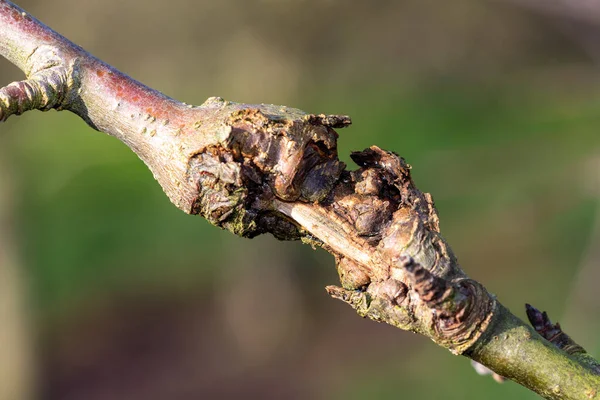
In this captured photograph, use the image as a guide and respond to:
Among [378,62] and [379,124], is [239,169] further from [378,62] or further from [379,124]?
[378,62]

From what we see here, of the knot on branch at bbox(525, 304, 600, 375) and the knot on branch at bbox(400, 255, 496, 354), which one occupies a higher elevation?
the knot on branch at bbox(525, 304, 600, 375)

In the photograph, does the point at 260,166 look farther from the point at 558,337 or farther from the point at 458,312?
the point at 558,337

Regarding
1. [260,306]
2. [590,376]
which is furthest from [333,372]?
[590,376]

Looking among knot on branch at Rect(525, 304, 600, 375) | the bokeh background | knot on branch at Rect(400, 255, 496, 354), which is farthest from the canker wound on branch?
the bokeh background

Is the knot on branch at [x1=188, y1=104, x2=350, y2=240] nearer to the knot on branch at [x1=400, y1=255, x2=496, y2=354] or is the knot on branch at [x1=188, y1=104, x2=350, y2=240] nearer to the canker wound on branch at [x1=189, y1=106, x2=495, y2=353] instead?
the canker wound on branch at [x1=189, y1=106, x2=495, y2=353]

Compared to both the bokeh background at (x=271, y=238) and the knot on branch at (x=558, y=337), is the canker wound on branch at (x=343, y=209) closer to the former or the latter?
the knot on branch at (x=558, y=337)

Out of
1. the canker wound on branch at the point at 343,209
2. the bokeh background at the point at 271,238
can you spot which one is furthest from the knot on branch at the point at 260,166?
the bokeh background at the point at 271,238

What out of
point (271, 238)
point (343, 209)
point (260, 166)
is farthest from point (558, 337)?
point (271, 238)

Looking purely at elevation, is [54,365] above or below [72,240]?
below
